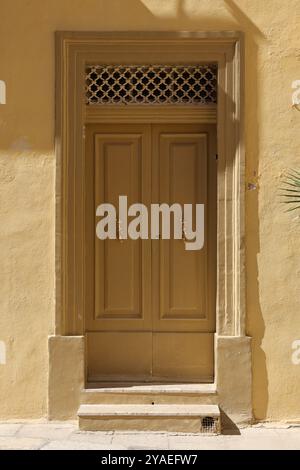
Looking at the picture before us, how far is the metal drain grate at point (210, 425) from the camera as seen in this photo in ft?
19.1

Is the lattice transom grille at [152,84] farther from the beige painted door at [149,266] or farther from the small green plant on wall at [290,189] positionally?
the small green plant on wall at [290,189]

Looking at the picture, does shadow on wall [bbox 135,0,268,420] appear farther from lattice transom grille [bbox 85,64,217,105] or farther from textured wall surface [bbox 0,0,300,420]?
lattice transom grille [bbox 85,64,217,105]

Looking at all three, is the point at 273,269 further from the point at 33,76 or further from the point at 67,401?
the point at 33,76

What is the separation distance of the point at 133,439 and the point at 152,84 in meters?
3.05

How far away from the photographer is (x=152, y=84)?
20.9 feet

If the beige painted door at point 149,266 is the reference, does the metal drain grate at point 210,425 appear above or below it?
below

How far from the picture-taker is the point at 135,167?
21.0 feet

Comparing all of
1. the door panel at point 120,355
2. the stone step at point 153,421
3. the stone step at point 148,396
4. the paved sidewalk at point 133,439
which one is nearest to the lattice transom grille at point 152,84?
the door panel at point 120,355

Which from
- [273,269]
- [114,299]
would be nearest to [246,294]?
[273,269]

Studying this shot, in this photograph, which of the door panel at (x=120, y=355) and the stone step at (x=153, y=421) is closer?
the stone step at (x=153, y=421)

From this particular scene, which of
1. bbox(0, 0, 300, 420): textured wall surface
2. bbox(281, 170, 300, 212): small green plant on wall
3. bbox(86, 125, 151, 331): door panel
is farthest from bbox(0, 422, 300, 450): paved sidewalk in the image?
bbox(281, 170, 300, 212): small green plant on wall

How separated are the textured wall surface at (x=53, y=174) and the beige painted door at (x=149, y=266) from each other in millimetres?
430

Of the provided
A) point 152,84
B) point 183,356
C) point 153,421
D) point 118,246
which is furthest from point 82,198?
point 153,421

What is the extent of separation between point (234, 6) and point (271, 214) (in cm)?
180
